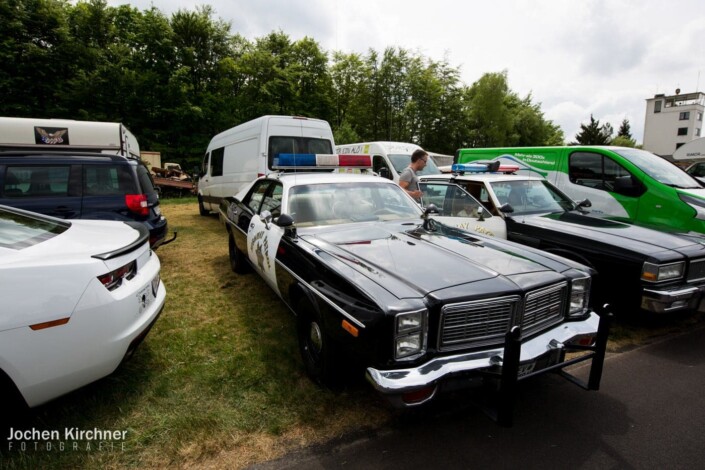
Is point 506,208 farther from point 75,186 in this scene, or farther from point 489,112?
point 489,112

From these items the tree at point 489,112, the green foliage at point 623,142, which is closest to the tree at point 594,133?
the green foliage at point 623,142

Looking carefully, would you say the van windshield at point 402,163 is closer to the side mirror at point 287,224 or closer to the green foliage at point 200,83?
A: the side mirror at point 287,224

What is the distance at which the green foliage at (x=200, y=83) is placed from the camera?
21.8 metres

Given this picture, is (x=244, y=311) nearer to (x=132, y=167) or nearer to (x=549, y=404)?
(x=132, y=167)

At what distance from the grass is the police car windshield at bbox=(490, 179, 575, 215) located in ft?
6.15

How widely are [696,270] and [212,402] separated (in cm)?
478

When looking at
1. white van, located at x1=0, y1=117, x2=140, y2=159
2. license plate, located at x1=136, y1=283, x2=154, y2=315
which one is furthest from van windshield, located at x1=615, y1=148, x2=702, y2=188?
white van, located at x1=0, y1=117, x2=140, y2=159

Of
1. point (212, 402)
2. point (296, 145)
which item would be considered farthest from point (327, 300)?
point (296, 145)

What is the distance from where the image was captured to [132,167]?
5449 millimetres

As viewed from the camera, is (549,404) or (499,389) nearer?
(499,389)

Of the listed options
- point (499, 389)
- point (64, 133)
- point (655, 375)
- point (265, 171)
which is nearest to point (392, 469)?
point (499, 389)

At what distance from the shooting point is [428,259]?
2.77m

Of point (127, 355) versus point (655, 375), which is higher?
point (127, 355)

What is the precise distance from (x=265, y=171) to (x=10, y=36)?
23.5 meters
